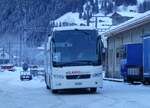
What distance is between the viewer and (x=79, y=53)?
23.8 m

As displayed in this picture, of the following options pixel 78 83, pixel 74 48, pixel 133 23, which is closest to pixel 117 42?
pixel 133 23

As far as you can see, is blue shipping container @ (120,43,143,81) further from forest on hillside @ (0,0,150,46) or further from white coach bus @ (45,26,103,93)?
forest on hillside @ (0,0,150,46)

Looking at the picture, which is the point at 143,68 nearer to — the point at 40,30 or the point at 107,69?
the point at 107,69

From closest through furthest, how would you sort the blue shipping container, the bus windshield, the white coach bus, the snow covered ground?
the snow covered ground, the white coach bus, the bus windshield, the blue shipping container

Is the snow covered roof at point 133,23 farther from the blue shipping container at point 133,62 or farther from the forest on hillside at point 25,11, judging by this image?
the forest on hillside at point 25,11

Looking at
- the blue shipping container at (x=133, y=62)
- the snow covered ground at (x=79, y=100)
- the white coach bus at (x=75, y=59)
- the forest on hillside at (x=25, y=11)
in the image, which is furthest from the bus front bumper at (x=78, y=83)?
the forest on hillside at (x=25, y=11)

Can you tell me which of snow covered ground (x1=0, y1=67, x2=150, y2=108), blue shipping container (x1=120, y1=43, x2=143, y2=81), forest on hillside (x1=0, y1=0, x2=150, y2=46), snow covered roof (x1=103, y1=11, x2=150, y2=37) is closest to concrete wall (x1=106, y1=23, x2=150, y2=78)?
snow covered roof (x1=103, y1=11, x2=150, y2=37)

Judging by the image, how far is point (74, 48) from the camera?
23.9 meters

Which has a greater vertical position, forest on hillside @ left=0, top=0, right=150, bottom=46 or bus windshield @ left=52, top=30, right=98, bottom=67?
forest on hillside @ left=0, top=0, right=150, bottom=46

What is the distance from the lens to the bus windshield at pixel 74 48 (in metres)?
23.6

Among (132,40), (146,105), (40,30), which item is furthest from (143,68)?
(40,30)

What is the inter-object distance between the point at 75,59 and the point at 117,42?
25.6 metres

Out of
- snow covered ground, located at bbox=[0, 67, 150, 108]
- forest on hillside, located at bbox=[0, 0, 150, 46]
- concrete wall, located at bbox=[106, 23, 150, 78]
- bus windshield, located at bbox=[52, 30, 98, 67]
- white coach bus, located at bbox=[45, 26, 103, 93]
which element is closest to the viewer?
snow covered ground, located at bbox=[0, 67, 150, 108]

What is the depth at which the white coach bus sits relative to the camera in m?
23.4
